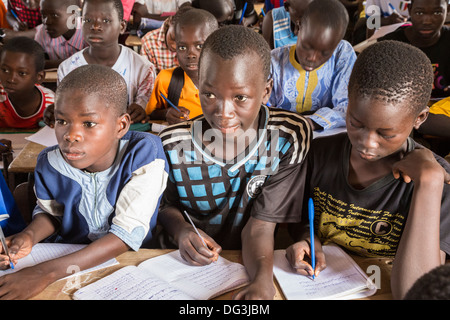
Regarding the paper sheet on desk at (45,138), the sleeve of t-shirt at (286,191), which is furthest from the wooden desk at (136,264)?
the paper sheet on desk at (45,138)

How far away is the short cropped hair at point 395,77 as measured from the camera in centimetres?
105

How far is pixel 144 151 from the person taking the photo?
128 centimetres

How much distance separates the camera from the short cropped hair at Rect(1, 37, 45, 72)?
2.47 m

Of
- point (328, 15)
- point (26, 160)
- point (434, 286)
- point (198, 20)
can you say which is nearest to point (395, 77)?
point (434, 286)

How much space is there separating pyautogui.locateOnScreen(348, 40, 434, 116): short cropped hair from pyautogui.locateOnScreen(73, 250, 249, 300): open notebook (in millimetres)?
569

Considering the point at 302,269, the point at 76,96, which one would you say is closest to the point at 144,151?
the point at 76,96

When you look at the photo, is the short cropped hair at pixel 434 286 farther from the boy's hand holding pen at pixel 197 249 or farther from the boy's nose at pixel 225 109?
the boy's nose at pixel 225 109

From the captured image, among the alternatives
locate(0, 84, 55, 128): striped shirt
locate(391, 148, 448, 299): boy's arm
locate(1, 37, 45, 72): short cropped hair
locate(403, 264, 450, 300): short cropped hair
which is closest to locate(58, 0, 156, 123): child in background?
locate(1, 37, 45, 72): short cropped hair

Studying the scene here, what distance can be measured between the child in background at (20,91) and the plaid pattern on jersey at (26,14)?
180cm

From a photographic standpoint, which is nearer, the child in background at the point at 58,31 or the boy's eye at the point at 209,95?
the boy's eye at the point at 209,95

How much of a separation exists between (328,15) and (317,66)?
268 millimetres

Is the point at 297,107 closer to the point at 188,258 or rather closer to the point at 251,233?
the point at 251,233

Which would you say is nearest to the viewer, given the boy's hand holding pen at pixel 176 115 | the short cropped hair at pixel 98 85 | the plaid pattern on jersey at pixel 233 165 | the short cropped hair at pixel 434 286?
the short cropped hair at pixel 434 286

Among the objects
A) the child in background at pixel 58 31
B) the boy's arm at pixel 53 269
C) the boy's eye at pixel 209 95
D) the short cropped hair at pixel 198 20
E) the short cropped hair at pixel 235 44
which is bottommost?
the boy's arm at pixel 53 269
